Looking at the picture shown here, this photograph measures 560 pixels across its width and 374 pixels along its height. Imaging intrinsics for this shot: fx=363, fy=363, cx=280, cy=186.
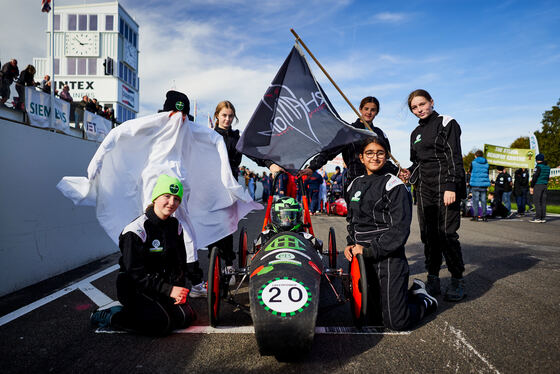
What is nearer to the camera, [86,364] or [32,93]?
[86,364]

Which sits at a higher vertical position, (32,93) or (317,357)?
(32,93)

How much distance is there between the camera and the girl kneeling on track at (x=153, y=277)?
2717 mm

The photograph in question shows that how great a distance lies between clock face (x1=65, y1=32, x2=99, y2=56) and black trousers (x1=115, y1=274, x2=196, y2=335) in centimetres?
4510

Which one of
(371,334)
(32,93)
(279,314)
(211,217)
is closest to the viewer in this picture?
(279,314)

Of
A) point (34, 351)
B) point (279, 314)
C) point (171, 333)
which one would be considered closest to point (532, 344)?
point (279, 314)

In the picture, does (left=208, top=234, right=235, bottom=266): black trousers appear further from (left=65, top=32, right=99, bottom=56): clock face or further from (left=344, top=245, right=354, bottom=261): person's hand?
(left=65, top=32, right=99, bottom=56): clock face

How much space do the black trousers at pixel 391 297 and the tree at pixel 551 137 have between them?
44.5m

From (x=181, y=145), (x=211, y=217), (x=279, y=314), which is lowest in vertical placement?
(x=279, y=314)

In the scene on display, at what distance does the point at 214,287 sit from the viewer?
2.77 m

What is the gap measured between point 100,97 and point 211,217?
4305 centimetres

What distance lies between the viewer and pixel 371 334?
9.17 feet

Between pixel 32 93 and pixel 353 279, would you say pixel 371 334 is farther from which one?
pixel 32 93

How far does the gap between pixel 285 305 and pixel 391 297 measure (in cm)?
108

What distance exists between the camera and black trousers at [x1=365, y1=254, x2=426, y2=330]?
284 cm
